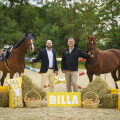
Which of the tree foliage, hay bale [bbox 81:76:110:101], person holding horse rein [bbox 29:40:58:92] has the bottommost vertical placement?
hay bale [bbox 81:76:110:101]

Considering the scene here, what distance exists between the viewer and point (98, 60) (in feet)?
23.8

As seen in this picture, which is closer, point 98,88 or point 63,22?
point 98,88

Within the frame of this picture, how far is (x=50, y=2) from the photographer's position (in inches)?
1334

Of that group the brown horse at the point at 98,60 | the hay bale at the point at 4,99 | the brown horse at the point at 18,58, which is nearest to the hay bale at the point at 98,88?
the brown horse at the point at 98,60

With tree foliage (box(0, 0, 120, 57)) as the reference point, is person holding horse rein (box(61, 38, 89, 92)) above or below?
below

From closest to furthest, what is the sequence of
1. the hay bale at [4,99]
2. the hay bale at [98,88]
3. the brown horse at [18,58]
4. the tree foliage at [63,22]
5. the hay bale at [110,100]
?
the hay bale at [110,100] < the hay bale at [4,99] < the hay bale at [98,88] < the brown horse at [18,58] < the tree foliage at [63,22]

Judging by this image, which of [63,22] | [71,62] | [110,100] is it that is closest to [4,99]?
[71,62]

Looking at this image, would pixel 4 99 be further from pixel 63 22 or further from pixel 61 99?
pixel 63 22

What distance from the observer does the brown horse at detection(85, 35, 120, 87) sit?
6770 mm

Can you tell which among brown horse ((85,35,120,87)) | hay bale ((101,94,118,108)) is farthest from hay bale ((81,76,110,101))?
brown horse ((85,35,120,87))

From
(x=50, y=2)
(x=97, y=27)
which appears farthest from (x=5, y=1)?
(x=97, y=27)

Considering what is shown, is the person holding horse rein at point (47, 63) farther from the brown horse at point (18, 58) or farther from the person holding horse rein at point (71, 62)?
the brown horse at point (18, 58)

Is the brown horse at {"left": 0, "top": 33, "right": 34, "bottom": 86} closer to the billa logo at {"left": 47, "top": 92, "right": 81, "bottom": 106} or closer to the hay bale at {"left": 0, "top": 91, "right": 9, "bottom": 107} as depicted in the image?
the hay bale at {"left": 0, "top": 91, "right": 9, "bottom": 107}

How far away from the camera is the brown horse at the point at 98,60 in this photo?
677 centimetres
